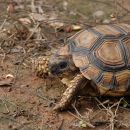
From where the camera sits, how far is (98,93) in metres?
5.23

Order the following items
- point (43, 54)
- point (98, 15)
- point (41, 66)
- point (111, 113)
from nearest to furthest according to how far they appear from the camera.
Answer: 1. point (111, 113)
2. point (41, 66)
3. point (43, 54)
4. point (98, 15)

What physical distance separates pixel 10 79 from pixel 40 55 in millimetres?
752

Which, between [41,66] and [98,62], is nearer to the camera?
[98,62]

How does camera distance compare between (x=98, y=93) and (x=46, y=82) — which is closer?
→ (x=98, y=93)

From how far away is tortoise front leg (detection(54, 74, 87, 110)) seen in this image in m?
4.98

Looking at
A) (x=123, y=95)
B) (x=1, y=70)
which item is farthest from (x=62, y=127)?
(x=1, y=70)

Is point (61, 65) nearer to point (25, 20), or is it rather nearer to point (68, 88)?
point (68, 88)

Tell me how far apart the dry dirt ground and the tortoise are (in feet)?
0.56

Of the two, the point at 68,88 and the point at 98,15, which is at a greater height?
the point at 68,88

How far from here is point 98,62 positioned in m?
5.14

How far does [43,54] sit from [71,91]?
128 centimetres

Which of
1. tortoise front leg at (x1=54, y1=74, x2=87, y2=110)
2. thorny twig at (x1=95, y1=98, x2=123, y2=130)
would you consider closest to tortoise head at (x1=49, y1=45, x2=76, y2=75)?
tortoise front leg at (x1=54, y1=74, x2=87, y2=110)

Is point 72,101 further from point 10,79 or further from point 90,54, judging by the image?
point 10,79

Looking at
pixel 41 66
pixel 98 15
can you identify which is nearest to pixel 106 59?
pixel 41 66
